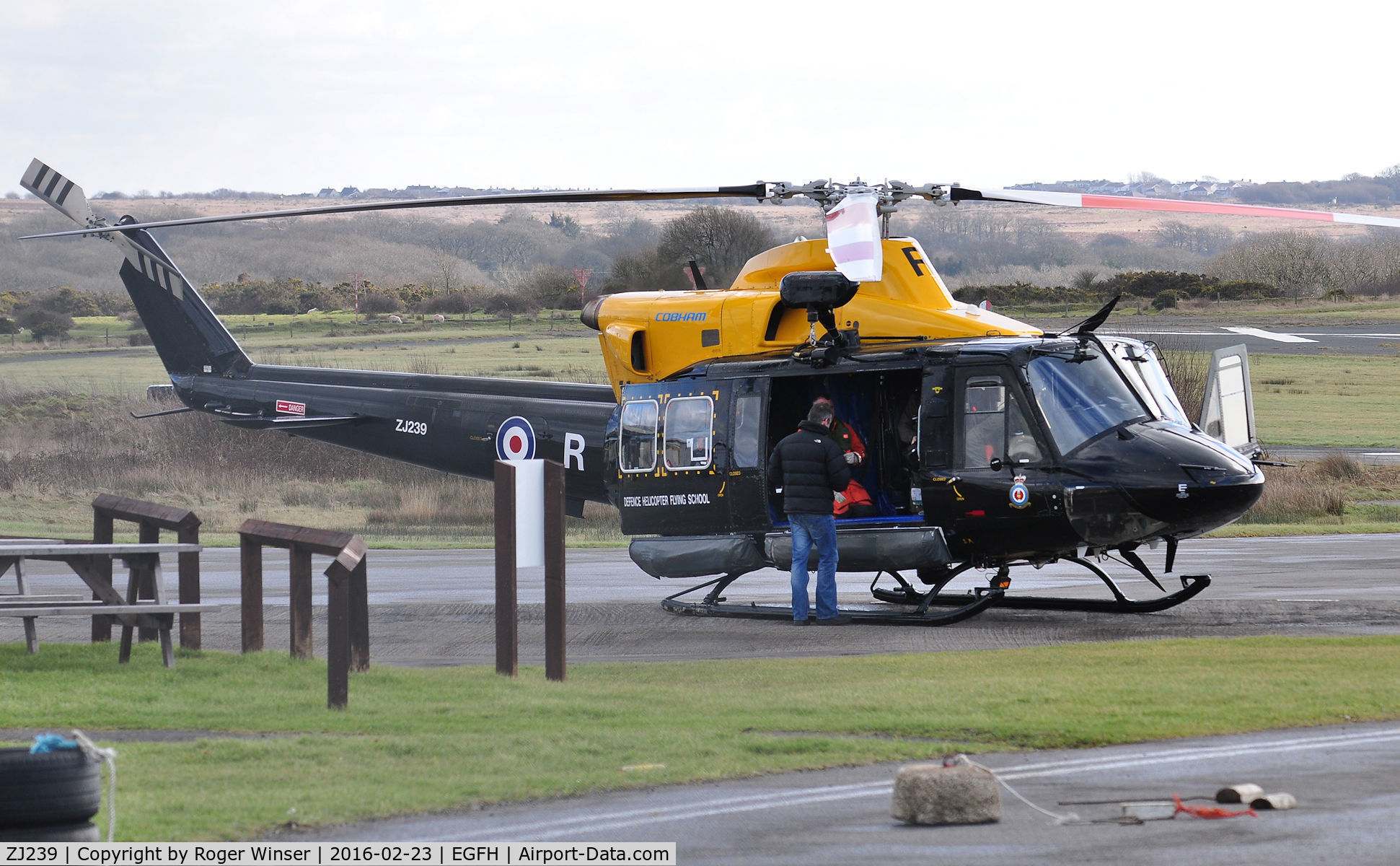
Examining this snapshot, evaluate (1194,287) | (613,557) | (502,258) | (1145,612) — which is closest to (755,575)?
(613,557)

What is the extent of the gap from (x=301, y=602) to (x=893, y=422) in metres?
6.13

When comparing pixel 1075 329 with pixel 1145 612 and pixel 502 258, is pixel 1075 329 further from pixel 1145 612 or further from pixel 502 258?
pixel 502 258

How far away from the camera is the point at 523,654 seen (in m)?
12.3

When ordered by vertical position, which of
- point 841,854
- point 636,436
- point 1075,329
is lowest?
point 841,854

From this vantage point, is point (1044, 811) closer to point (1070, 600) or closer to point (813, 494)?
point (813, 494)

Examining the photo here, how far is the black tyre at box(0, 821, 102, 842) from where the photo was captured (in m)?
5.37

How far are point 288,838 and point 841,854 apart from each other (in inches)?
94.1

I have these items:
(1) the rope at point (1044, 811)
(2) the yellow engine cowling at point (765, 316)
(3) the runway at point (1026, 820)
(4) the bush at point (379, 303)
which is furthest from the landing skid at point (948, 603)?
(4) the bush at point (379, 303)

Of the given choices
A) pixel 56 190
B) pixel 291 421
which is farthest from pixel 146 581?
pixel 56 190

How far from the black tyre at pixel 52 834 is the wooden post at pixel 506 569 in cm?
486

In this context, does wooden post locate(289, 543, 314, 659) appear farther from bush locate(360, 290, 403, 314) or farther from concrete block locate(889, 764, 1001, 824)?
bush locate(360, 290, 403, 314)

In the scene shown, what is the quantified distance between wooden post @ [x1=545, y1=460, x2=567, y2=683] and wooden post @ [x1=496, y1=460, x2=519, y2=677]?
259 millimetres

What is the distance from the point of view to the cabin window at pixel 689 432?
1434cm

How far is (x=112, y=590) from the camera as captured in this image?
1115cm
